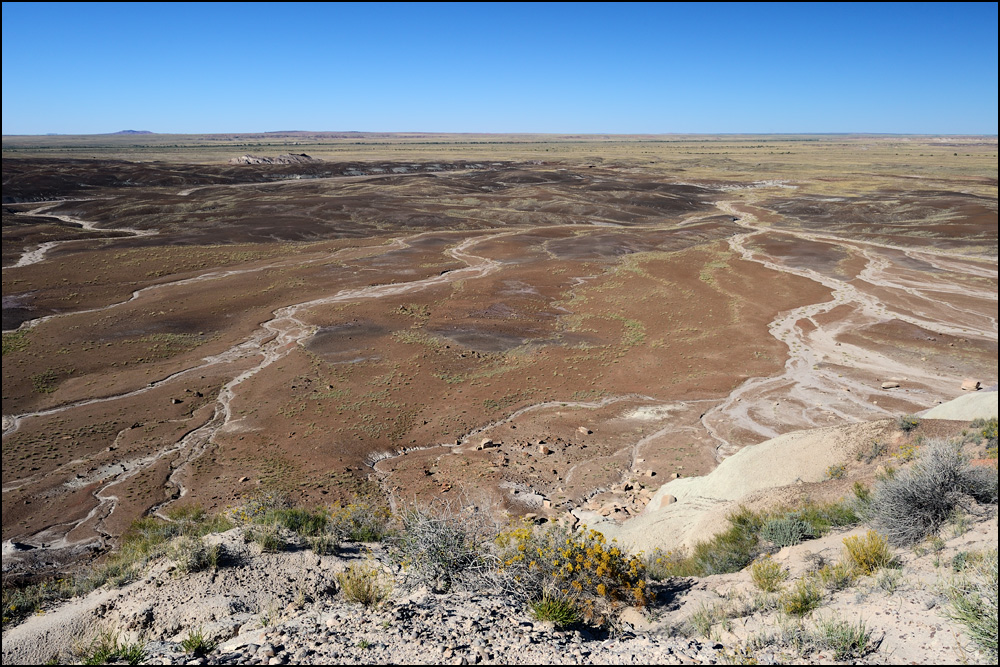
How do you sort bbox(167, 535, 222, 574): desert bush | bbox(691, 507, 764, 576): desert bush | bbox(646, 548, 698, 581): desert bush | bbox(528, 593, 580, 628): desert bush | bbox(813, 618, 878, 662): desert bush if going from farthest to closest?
bbox(646, 548, 698, 581): desert bush
bbox(691, 507, 764, 576): desert bush
bbox(167, 535, 222, 574): desert bush
bbox(528, 593, 580, 628): desert bush
bbox(813, 618, 878, 662): desert bush

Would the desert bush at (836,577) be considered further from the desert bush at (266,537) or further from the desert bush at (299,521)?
the desert bush at (266,537)

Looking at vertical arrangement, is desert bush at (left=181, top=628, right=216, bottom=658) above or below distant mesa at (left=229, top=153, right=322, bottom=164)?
below

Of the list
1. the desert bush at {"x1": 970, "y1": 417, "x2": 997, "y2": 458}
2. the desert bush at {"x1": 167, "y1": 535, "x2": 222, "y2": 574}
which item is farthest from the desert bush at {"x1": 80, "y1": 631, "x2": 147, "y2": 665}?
the desert bush at {"x1": 970, "y1": 417, "x2": 997, "y2": 458}

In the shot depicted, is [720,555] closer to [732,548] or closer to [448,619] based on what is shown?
[732,548]

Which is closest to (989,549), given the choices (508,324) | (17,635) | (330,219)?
(17,635)

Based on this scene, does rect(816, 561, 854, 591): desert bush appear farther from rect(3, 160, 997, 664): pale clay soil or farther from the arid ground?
the arid ground

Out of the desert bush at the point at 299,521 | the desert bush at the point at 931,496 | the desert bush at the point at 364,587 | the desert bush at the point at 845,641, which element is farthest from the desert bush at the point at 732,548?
the desert bush at the point at 299,521

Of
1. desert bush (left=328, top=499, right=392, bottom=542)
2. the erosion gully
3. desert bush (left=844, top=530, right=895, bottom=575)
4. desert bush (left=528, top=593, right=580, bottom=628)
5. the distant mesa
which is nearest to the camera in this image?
desert bush (left=528, top=593, right=580, bottom=628)
